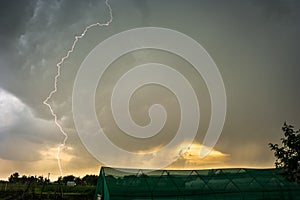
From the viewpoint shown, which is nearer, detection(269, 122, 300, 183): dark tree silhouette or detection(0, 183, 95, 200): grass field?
detection(269, 122, 300, 183): dark tree silhouette

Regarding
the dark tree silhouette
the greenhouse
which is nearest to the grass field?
the greenhouse


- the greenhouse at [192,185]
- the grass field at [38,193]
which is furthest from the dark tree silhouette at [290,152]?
the grass field at [38,193]

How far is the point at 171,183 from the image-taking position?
1603 cm

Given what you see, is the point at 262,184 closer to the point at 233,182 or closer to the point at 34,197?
the point at 233,182

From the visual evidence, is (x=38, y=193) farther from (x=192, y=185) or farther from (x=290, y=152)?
(x=290, y=152)

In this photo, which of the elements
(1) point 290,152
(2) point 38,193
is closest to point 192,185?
(1) point 290,152

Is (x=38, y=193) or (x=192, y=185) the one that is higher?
(x=38, y=193)

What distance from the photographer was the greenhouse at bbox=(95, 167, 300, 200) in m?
14.7

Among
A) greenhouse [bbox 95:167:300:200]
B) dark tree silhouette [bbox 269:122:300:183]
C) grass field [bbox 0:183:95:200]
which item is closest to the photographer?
dark tree silhouette [bbox 269:122:300:183]

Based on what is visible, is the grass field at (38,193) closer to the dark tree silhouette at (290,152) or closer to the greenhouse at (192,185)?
the greenhouse at (192,185)

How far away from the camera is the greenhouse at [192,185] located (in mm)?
14711

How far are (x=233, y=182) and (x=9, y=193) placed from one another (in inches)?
687

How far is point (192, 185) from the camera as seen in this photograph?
635 inches

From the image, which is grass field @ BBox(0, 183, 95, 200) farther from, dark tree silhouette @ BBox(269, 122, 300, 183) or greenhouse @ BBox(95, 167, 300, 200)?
dark tree silhouette @ BBox(269, 122, 300, 183)
